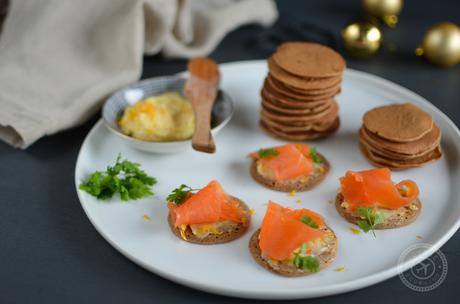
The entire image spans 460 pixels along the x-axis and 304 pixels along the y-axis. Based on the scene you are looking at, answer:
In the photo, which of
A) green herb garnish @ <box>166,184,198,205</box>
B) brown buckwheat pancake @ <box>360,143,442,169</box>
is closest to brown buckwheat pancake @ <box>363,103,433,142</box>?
brown buckwheat pancake @ <box>360,143,442,169</box>

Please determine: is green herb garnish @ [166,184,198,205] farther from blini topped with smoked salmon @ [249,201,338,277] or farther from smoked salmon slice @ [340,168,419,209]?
smoked salmon slice @ [340,168,419,209]

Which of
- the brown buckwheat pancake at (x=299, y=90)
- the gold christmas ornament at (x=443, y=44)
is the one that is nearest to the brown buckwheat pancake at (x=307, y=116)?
the brown buckwheat pancake at (x=299, y=90)

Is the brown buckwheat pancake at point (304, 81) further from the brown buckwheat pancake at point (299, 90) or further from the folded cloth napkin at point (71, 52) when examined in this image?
the folded cloth napkin at point (71, 52)

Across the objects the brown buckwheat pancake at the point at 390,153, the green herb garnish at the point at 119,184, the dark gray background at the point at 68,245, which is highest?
the brown buckwheat pancake at the point at 390,153

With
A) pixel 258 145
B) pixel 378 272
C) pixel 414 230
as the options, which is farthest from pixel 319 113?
pixel 378 272

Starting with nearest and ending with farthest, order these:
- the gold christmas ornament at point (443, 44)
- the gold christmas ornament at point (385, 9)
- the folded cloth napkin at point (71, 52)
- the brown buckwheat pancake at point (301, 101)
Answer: the brown buckwheat pancake at point (301, 101) → the folded cloth napkin at point (71, 52) → the gold christmas ornament at point (443, 44) → the gold christmas ornament at point (385, 9)

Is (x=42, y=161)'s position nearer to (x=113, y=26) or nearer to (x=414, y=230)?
(x=113, y=26)
